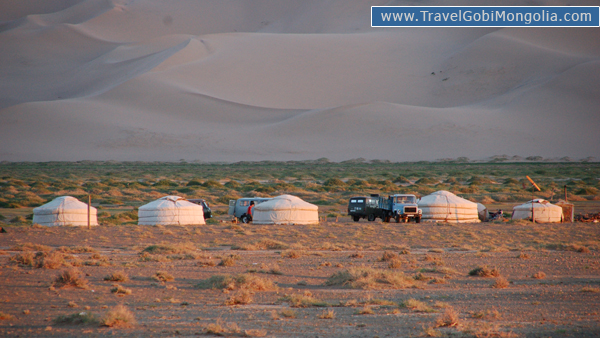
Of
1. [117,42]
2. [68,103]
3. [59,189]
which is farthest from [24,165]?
[117,42]

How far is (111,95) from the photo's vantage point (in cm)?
10775

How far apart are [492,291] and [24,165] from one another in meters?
75.1

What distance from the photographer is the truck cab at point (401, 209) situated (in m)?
29.6

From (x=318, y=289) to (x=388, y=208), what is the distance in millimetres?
17701

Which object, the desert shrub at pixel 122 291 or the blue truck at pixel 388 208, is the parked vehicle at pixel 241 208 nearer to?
the blue truck at pixel 388 208

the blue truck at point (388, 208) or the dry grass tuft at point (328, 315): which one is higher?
the blue truck at point (388, 208)

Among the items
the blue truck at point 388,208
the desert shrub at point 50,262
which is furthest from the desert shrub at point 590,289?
the blue truck at point 388,208

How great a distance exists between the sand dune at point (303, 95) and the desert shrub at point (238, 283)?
7418cm

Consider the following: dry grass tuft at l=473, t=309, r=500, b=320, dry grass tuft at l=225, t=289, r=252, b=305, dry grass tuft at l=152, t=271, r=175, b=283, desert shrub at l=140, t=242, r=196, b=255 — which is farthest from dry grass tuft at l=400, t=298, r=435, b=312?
desert shrub at l=140, t=242, r=196, b=255

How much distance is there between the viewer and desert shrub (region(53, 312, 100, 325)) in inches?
367

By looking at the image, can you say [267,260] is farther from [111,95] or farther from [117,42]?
[117,42]

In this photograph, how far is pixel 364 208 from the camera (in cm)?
3058

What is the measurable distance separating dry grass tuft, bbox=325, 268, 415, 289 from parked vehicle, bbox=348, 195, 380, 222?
16887mm

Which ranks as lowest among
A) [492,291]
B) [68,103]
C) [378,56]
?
[492,291]
